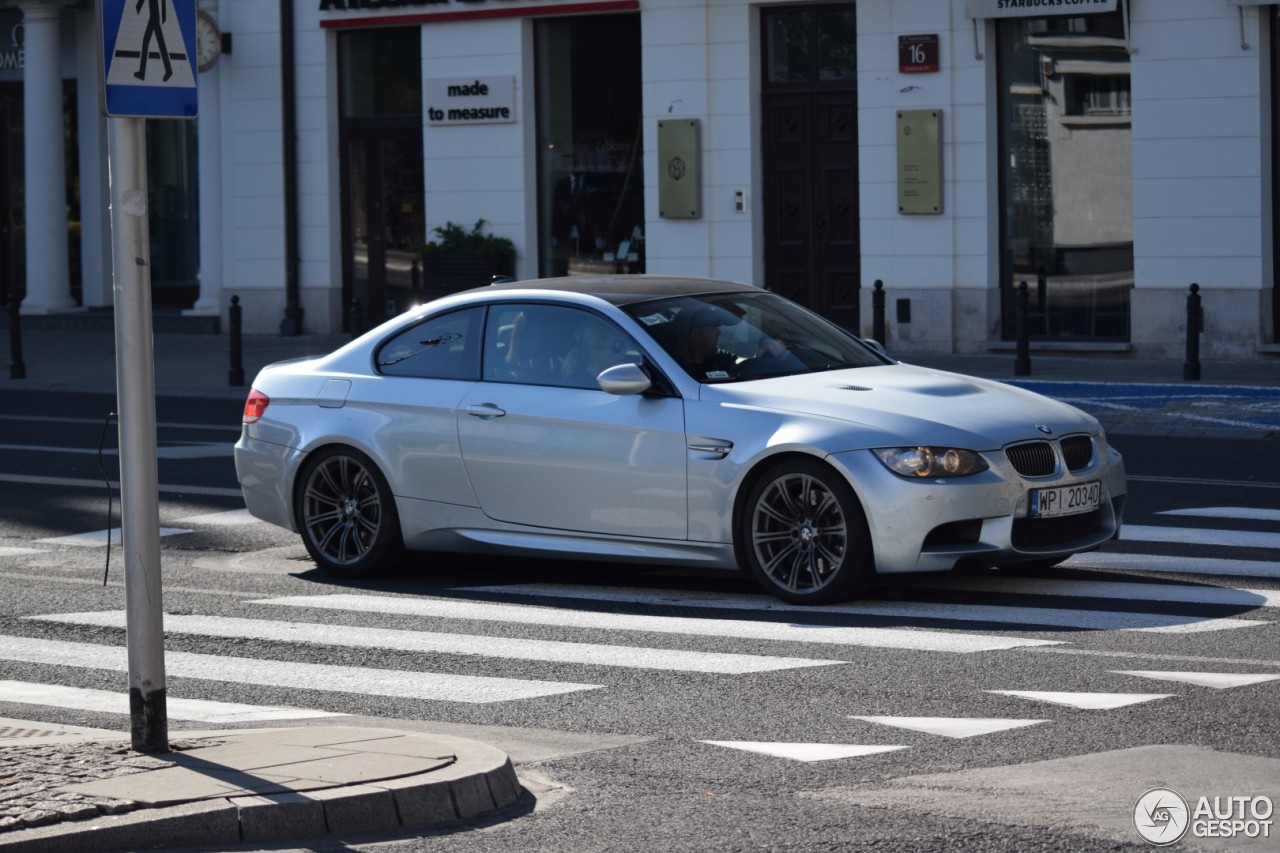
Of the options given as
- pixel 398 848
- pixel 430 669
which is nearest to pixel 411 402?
pixel 430 669

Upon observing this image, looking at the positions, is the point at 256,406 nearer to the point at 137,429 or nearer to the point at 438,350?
the point at 438,350

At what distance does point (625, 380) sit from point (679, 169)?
1627 centimetres

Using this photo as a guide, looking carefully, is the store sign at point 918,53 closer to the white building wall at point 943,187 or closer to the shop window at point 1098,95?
the white building wall at point 943,187

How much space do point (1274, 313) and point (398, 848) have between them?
18.5m

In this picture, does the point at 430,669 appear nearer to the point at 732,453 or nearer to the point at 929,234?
the point at 732,453

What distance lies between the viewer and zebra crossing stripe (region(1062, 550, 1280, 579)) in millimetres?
10188

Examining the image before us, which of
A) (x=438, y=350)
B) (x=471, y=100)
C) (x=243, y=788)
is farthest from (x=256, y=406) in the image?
(x=471, y=100)

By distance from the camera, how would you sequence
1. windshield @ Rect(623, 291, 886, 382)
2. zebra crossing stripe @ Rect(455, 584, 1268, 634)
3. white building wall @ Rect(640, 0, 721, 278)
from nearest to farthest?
zebra crossing stripe @ Rect(455, 584, 1268, 634) → windshield @ Rect(623, 291, 886, 382) → white building wall @ Rect(640, 0, 721, 278)

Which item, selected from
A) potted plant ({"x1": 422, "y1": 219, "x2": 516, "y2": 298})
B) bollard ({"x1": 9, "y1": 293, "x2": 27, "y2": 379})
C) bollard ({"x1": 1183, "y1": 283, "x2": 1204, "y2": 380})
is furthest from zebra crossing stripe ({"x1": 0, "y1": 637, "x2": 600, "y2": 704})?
potted plant ({"x1": 422, "y1": 219, "x2": 516, "y2": 298})

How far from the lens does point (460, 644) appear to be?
8883 millimetres

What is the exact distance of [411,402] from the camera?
420 inches

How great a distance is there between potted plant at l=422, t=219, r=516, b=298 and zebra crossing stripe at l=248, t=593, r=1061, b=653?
55.4 ft

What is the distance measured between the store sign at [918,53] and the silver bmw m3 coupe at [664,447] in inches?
540

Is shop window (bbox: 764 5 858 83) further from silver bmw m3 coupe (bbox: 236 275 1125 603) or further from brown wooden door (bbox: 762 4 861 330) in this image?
silver bmw m3 coupe (bbox: 236 275 1125 603)
